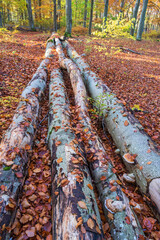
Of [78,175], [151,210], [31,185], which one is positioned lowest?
[151,210]

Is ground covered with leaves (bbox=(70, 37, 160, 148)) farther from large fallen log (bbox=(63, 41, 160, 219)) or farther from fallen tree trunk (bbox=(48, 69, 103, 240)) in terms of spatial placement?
fallen tree trunk (bbox=(48, 69, 103, 240))

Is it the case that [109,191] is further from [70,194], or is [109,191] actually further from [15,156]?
[15,156]

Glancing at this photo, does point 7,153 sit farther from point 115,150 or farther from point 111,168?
point 115,150

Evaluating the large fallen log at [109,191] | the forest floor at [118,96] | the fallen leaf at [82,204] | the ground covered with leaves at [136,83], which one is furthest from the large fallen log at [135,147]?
the fallen leaf at [82,204]

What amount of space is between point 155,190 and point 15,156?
2.27 m

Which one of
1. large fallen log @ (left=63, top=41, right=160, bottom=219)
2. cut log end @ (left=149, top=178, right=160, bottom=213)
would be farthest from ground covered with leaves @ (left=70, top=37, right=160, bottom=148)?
cut log end @ (left=149, top=178, right=160, bottom=213)

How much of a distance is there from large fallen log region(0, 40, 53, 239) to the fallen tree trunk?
0.50 meters

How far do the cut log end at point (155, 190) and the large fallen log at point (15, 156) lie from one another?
200 cm

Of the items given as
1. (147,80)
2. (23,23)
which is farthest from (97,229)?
(23,23)

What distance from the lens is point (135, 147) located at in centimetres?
271

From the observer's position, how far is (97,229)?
158cm

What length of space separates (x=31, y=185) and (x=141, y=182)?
188 centimetres

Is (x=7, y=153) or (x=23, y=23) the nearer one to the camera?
(x=7, y=153)

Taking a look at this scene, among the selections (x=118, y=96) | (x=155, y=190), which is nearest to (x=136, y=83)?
(x=118, y=96)
